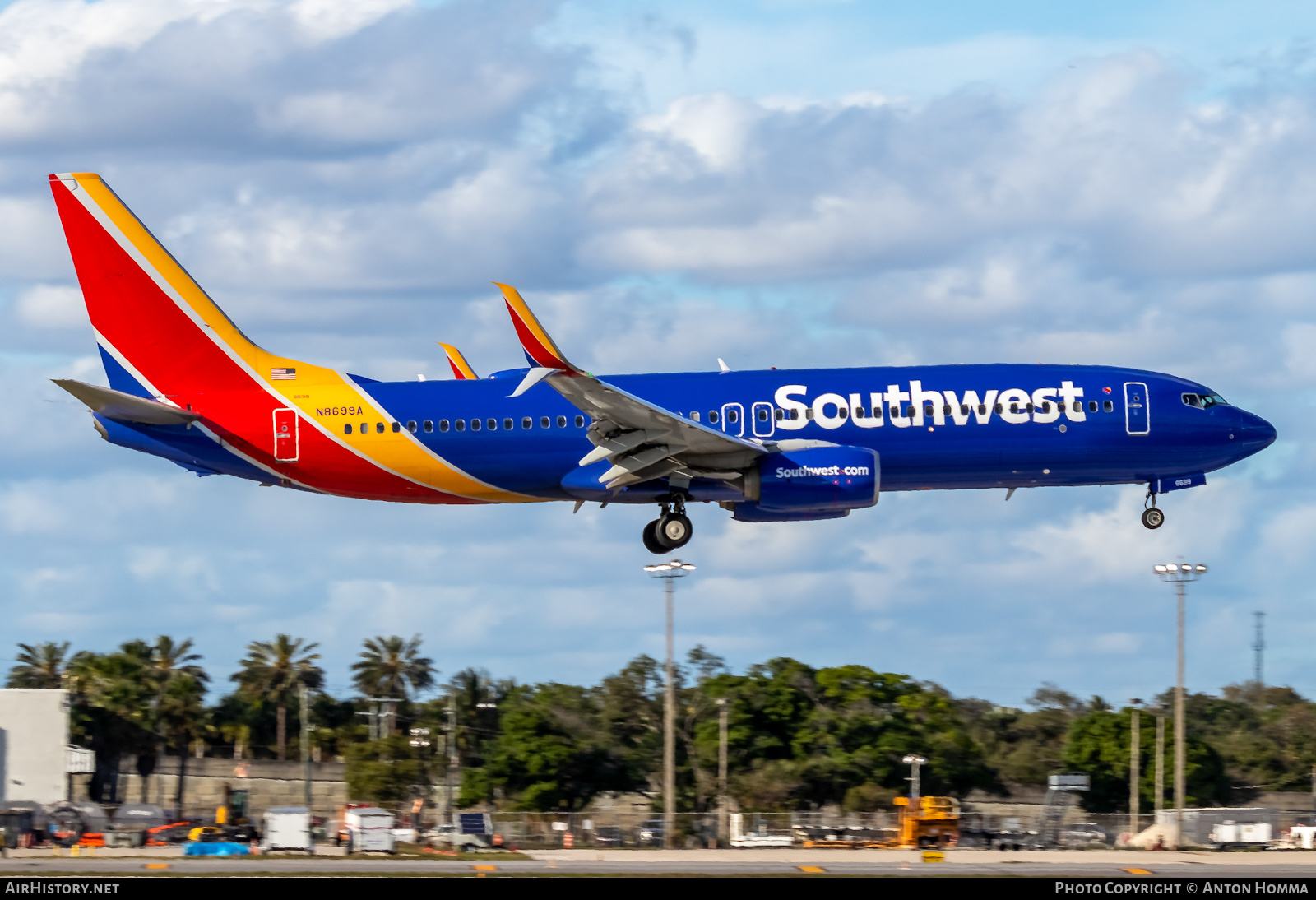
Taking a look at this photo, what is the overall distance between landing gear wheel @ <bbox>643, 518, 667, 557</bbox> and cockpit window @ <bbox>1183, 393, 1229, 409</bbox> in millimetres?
16791

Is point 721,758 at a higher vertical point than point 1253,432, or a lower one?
lower

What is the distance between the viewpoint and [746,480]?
52.7 meters

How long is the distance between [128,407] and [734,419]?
18.1 m

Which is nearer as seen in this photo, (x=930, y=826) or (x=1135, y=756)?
(x=930, y=826)

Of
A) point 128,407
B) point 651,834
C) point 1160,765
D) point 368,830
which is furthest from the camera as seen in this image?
point 1160,765

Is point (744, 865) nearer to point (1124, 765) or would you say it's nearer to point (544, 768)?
point (544, 768)

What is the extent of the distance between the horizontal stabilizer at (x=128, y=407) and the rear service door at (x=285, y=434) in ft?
7.95

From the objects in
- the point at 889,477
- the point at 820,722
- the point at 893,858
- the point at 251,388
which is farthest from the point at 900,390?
the point at 820,722

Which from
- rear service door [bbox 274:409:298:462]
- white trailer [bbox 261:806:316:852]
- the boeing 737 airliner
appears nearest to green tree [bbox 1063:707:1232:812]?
the boeing 737 airliner

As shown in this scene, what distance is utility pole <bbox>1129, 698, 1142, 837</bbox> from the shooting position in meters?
94.1

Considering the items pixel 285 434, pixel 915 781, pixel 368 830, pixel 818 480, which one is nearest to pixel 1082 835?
pixel 915 781

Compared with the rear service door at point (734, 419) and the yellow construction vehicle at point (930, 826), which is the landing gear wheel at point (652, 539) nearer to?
the rear service door at point (734, 419)

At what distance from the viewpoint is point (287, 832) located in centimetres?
5709

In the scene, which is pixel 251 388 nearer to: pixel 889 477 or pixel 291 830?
pixel 291 830
